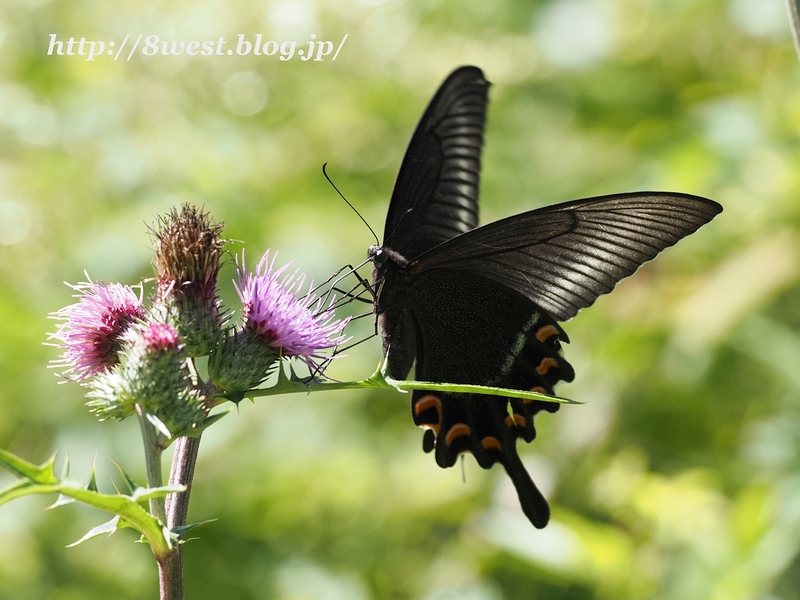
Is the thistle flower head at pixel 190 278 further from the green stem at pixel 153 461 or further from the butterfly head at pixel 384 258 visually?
the butterfly head at pixel 384 258

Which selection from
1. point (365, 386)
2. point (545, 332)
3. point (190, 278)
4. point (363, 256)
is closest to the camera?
point (365, 386)

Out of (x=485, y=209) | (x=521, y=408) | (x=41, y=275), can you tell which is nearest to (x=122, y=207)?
(x=41, y=275)

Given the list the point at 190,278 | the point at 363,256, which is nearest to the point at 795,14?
the point at 190,278

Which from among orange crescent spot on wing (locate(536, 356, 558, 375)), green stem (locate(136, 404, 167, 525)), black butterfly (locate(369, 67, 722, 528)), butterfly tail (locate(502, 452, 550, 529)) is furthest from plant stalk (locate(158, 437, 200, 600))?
orange crescent spot on wing (locate(536, 356, 558, 375))

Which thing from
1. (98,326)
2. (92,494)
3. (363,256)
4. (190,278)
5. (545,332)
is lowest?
(92,494)

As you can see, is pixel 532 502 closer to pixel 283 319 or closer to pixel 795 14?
pixel 283 319

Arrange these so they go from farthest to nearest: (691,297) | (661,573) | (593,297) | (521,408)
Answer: (691,297) < (661,573) < (521,408) < (593,297)

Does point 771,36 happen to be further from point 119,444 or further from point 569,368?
point 119,444
